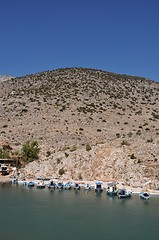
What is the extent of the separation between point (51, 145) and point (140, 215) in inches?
1434

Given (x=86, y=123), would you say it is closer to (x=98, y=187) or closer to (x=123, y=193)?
(x=98, y=187)

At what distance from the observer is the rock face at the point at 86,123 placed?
52.0 meters

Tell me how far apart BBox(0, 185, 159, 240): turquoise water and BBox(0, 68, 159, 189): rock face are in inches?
345

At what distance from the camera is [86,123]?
81.9 m

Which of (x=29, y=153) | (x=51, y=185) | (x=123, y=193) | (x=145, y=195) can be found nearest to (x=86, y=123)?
(x=29, y=153)

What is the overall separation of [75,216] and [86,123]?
162 ft

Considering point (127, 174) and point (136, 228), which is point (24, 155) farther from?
point (136, 228)

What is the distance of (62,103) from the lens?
93875 millimetres

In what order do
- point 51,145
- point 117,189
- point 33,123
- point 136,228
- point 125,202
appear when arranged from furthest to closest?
point 33,123 < point 51,145 < point 117,189 < point 125,202 < point 136,228

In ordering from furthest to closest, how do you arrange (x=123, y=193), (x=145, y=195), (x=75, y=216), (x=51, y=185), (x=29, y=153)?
(x=29, y=153) → (x=51, y=185) → (x=123, y=193) → (x=145, y=195) → (x=75, y=216)

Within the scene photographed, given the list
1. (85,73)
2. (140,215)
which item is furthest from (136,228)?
(85,73)

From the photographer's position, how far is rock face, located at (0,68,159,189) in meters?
52.0

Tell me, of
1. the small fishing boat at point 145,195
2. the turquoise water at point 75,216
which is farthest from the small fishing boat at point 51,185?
the small fishing boat at point 145,195

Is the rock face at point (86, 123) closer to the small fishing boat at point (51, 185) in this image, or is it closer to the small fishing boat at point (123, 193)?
the small fishing boat at point (51, 185)
